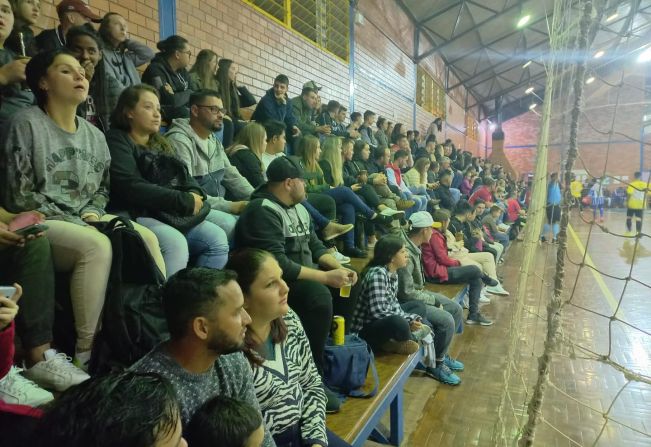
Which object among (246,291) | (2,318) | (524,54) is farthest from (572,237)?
(2,318)

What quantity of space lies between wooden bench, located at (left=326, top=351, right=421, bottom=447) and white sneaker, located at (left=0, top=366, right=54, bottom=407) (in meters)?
1.08

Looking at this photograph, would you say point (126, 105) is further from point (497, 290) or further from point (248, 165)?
point (497, 290)

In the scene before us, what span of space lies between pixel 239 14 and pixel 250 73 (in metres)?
0.62

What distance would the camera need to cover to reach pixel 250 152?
3080 millimetres

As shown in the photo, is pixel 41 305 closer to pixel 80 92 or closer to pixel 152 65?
pixel 80 92

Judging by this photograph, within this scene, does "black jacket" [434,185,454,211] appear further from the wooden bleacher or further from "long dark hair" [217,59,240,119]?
the wooden bleacher

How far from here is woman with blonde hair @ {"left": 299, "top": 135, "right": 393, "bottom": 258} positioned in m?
3.78

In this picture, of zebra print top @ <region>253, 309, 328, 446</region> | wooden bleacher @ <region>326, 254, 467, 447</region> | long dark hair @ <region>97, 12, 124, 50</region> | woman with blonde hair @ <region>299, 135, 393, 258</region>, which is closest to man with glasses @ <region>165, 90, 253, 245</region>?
long dark hair @ <region>97, 12, 124, 50</region>

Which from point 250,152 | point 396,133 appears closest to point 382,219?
point 250,152

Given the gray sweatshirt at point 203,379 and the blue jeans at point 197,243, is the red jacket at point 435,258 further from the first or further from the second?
the gray sweatshirt at point 203,379

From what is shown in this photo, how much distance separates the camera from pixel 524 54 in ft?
44.8

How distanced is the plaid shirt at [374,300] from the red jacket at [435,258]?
1.62 m

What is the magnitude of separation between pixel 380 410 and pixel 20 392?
1542 mm

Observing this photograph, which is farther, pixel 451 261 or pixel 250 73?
pixel 250 73
